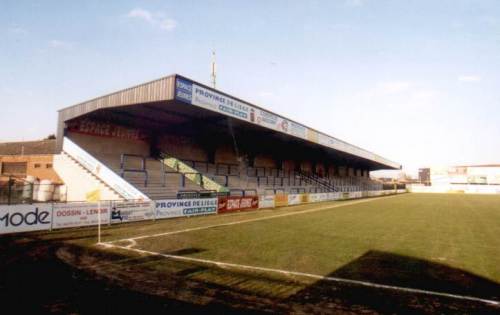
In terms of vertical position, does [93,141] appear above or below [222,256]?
above

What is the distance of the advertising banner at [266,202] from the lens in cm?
2967

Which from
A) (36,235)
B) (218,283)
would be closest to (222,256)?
(218,283)

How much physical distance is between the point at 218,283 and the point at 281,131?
2374 centimetres

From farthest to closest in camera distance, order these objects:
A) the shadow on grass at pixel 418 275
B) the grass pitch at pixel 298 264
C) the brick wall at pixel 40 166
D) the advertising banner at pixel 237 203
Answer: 1. the brick wall at pixel 40 166
2. the advertising banner at pixel 237 203
3. the shadow on grass at pixel 418 275
4. the grass pitch at pixel 298 264

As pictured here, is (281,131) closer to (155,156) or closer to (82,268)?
(155,156)

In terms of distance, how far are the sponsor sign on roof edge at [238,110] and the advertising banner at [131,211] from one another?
6.73 metres

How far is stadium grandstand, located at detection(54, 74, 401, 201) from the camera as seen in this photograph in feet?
71.9

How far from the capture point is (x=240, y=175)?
38938mm

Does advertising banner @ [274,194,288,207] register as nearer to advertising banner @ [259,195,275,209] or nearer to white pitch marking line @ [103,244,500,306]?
advertising banner @ [259,195,275,209]

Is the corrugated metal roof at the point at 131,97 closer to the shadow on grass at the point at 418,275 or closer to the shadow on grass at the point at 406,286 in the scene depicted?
the shadow on grass at the point at 418,275

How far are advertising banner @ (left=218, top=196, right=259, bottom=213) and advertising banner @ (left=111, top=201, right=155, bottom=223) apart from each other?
644cm

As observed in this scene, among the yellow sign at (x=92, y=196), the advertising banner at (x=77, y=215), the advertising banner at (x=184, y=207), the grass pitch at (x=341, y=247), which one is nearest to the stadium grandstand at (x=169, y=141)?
the advertising banner at (x=184, y=207)

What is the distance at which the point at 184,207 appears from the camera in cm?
2183

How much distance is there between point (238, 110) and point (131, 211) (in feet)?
35.5
